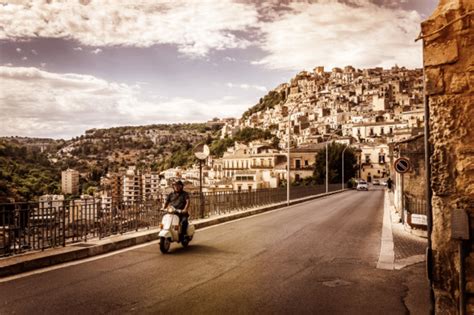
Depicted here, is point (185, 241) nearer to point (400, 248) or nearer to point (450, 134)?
point (400, 248)

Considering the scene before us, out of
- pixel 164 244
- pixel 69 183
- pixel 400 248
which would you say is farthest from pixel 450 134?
pixel 69 183

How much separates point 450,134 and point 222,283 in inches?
176

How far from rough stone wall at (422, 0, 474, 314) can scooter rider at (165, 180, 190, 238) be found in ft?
23.5

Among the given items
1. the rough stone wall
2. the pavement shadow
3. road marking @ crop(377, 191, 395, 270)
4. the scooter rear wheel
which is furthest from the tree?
the rough stone wall

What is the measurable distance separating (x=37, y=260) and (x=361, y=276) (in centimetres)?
638

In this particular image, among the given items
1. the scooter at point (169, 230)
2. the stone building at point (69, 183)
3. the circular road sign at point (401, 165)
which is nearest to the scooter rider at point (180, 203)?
the scooter at point (169, 230)

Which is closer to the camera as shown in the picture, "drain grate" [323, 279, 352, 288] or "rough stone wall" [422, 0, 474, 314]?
"rough stone wall" [422, 0, 474, 314]

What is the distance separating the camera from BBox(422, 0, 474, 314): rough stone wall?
4.61m

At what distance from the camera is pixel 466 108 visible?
4.64 metres

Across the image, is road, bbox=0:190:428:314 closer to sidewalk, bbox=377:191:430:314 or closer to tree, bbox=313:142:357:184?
sidewalk, bbox=377:191:430:314

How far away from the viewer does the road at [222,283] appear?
6.15 metres

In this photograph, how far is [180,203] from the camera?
1114cm

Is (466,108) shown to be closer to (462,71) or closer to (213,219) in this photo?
(462,71)

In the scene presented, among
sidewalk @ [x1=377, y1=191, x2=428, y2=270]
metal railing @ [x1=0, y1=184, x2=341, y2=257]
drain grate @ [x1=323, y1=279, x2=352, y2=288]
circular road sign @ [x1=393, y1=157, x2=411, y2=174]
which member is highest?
circular road sign @ [x1=393, y1=157, x2=411, y2=174]
